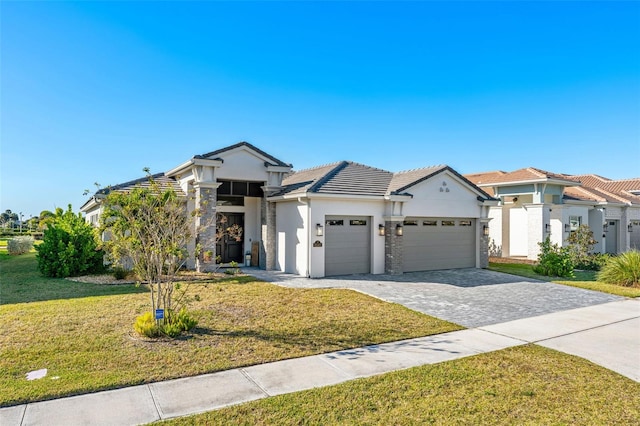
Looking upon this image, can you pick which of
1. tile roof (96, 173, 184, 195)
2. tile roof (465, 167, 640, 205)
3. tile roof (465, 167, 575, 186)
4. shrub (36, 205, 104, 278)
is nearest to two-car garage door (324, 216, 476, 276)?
tile roof (465, 167, 575, 186)

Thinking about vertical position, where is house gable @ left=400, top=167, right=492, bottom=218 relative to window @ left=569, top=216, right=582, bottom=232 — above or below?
above

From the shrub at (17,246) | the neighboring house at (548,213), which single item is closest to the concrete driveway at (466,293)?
the neighboring house at (548,213)

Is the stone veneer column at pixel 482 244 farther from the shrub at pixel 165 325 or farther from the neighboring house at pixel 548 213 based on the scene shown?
the shrub at pixel 165 325

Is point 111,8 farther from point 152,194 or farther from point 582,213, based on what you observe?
point 582,213

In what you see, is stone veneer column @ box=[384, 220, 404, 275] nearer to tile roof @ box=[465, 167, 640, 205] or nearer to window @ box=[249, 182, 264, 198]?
window @ box=[249, 182, 264, 198]

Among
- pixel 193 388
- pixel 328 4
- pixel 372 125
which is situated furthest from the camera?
pixel 372 125

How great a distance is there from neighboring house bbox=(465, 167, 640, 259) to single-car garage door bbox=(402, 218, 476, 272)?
23.3 feet

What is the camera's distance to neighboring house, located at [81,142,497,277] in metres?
15.5

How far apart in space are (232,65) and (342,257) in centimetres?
998

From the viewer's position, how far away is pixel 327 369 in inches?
239

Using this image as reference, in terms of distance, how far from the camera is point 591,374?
5.99 metres

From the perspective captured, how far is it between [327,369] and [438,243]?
43.7 ft

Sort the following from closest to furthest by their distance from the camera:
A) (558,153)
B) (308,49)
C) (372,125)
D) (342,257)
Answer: (342,257) < (308,49) < (372,125) < (558,153)

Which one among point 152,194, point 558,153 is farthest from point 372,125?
point 152,194
